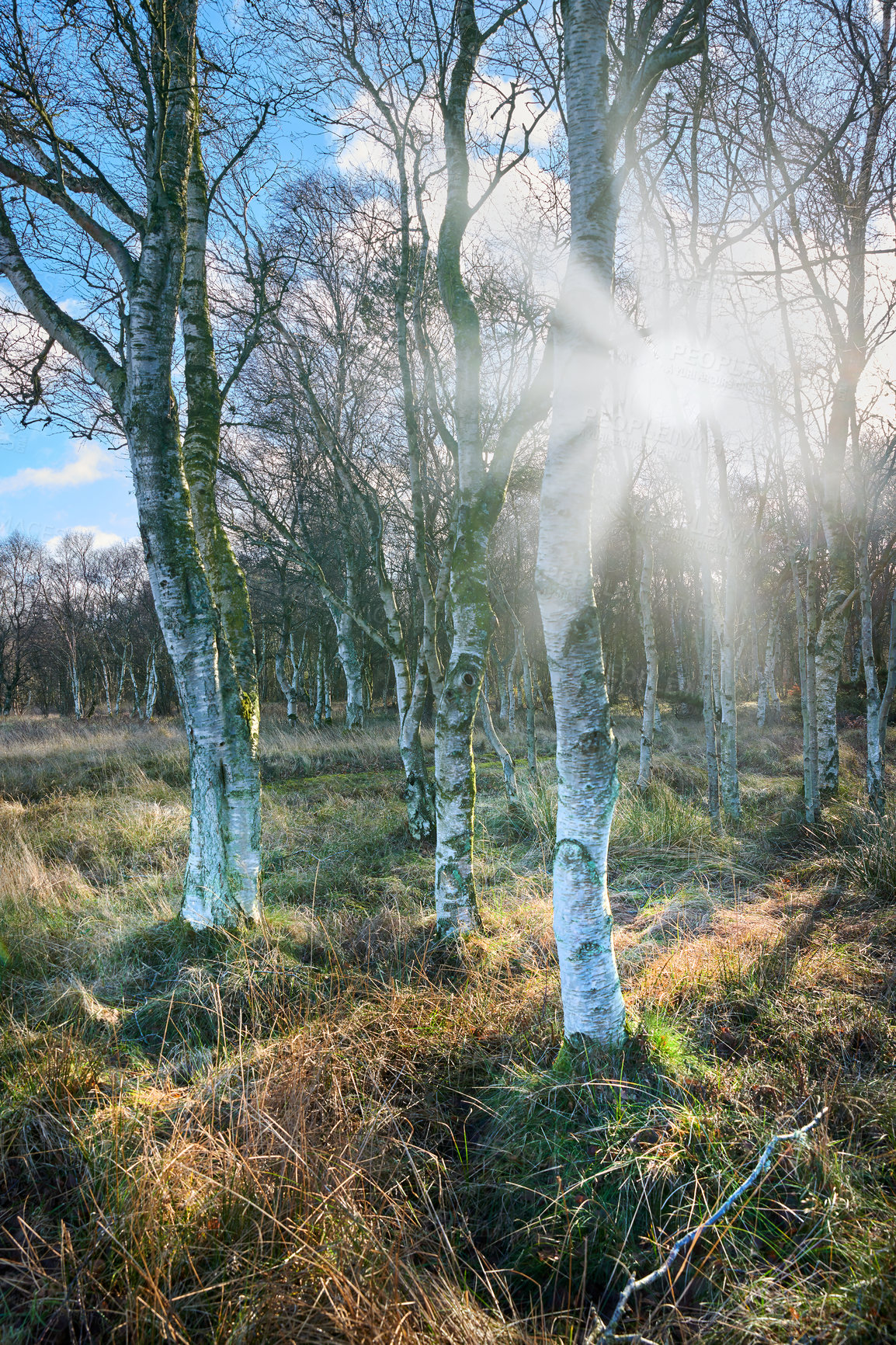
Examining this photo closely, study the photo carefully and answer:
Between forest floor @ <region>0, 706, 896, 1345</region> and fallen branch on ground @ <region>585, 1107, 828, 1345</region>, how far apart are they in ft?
0.13

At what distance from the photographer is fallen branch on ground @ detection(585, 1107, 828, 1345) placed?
59.6 inches

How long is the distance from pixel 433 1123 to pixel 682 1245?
3.49 ft

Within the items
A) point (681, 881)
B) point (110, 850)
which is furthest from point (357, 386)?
point (681, 881)

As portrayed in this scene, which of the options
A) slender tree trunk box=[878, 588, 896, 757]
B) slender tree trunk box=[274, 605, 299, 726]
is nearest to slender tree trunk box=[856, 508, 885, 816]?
slender tree trunk box=[878, 588, 896, 757]

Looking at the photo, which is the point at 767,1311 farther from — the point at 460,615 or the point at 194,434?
the point at 194,434

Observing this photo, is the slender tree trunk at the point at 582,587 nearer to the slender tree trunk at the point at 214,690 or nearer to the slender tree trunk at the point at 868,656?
the slender tree trunk at the point at 214,690

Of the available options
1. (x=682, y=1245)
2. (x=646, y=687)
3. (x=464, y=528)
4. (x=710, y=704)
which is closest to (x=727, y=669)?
(x=710, y=704)

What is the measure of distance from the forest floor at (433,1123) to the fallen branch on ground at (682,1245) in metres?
0.04

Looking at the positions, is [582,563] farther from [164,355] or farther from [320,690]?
[320,690]

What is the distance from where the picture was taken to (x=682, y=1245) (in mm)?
1708

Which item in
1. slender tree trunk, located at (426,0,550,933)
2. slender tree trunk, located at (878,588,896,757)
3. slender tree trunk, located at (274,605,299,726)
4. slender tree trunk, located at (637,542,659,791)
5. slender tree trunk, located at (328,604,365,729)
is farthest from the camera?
slender tree trunk, located at (274,605,299,726)

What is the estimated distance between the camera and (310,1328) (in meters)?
1.51

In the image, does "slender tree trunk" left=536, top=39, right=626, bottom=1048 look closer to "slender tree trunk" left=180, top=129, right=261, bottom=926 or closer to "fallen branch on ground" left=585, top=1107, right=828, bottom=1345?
"fallen branch on ground" left=585, top=1107, right=828, bottom=1345

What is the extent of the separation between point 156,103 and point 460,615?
15.2 feet
